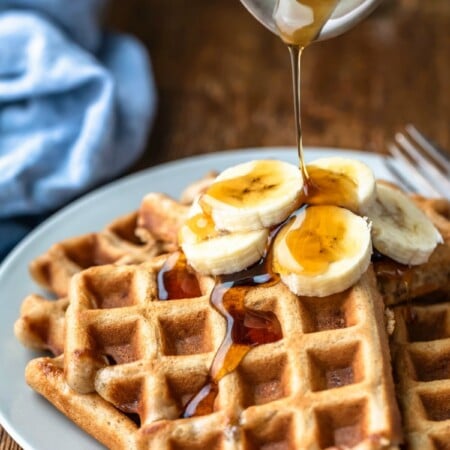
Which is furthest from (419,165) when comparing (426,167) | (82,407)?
(82,407)

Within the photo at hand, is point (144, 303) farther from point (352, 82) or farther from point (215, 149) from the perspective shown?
point (352, 82)

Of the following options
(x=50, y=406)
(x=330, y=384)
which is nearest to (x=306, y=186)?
(x=330, y=384)

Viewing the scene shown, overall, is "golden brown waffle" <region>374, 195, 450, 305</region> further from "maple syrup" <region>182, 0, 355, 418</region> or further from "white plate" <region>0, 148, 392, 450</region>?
"white plate" <region>0, 148, 392, 450</region>

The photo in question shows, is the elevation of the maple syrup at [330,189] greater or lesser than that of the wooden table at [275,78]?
greater

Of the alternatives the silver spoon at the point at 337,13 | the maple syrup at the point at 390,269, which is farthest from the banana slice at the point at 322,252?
the silver spoon at the point at 337,13

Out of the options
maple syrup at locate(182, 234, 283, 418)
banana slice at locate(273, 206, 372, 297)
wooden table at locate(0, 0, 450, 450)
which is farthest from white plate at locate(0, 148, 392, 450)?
banana slice at locate(273, 206, 372, 297)

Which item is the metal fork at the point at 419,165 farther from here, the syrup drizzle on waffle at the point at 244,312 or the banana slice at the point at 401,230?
the syrup drizzle on waffle at the point at 244,312

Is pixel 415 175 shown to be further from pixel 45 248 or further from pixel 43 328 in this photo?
pixel 43 328
